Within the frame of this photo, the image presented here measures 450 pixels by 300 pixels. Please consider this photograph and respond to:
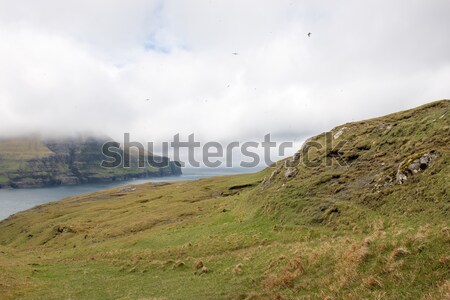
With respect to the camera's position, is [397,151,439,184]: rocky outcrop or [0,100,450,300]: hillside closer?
[0,100,450,300]: hillside

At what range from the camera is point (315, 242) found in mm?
28828

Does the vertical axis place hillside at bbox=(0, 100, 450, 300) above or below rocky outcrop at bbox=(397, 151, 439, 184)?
below

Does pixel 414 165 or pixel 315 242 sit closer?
pixel 315 242

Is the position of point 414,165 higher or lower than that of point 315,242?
higher

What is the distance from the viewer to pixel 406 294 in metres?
13.8

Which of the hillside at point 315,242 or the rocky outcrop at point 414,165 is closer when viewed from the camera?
the hillside at point 315,242

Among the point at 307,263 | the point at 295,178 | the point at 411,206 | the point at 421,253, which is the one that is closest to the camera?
the point at 421,253

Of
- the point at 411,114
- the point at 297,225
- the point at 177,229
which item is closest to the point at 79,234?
the point at 177,229

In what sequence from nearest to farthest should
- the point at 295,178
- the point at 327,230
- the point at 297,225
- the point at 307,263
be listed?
1. the point at 307,263
2. the point at 327,230
3. the point at 297,225
4. the point at 295,178

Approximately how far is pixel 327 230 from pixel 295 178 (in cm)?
1854

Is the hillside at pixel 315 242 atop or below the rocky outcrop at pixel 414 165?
below

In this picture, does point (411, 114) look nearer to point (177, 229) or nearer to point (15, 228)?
point (177, 229)

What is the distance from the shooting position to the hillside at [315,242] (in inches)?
672

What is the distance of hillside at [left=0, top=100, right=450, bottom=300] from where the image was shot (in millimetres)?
17062
